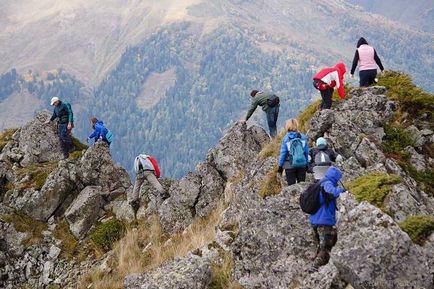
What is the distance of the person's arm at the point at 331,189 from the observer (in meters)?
10.0

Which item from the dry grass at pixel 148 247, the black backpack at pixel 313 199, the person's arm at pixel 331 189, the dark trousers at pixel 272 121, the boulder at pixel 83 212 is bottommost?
the boulder at pixel 83 212

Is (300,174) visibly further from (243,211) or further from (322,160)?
(322,160)

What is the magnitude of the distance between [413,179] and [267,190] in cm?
473

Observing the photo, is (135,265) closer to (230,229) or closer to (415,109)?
(230,229)

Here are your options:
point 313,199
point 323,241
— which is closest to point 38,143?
point 313,199

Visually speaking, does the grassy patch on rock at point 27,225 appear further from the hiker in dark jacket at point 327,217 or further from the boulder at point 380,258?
the boulder at point 380,258

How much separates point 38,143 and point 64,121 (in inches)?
90.3

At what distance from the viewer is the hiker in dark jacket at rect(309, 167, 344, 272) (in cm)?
1009

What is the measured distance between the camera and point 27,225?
21984mm

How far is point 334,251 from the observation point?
893 cm

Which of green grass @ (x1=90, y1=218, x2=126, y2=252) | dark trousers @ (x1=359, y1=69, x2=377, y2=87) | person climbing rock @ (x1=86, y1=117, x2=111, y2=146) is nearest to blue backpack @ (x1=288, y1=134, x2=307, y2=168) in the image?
dark trousers @ (x1=359, y1=69, x2=377, y2=87)

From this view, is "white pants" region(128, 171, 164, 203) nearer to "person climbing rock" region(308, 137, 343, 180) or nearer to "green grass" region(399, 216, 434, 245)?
"person climbing rock" region(308, 137, 343, 180)

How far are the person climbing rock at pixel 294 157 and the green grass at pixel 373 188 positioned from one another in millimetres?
2609

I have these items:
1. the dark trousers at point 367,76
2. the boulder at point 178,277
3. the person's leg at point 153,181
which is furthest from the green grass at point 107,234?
the dark trousers at point 367,76
